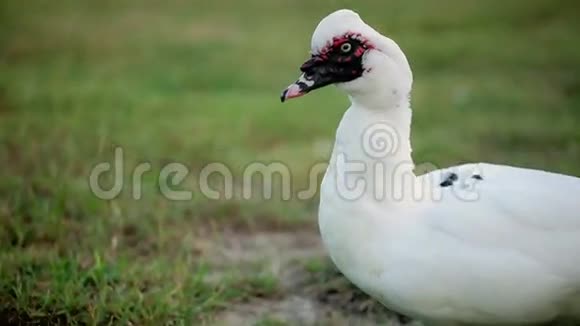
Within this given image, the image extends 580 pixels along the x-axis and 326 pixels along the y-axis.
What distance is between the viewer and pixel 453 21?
707 centimetres

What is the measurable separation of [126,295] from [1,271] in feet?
1.46

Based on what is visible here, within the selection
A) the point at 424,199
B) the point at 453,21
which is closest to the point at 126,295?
the point at 424,199

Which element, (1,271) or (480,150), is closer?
(1,271)

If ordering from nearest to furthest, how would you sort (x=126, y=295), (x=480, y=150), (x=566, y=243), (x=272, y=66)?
(x=566, y=243)
(x=126, y=295)
(x=480, y=150)
(x=272, y=66)

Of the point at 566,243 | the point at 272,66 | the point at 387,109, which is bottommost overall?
the point at 566,243

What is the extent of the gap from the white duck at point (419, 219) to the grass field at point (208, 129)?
2.17 feet

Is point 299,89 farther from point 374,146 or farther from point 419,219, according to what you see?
point 419,219

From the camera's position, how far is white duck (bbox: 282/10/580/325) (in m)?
2.12

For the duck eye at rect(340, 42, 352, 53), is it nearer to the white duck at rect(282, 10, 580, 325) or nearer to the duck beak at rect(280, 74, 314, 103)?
the white duck at rect(282, 10, 580, 325)

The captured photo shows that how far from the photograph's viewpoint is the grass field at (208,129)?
114 inches

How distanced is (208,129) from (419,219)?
2841 millimetres

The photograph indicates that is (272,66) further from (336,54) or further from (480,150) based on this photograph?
(336,54)

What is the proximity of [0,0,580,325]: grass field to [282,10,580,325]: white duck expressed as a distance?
0.66 metres

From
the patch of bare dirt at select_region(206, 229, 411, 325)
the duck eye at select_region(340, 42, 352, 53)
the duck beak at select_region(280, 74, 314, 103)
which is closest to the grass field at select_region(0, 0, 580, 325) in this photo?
the patch of bare dirt at select_region(206, 229, 411, 325)
